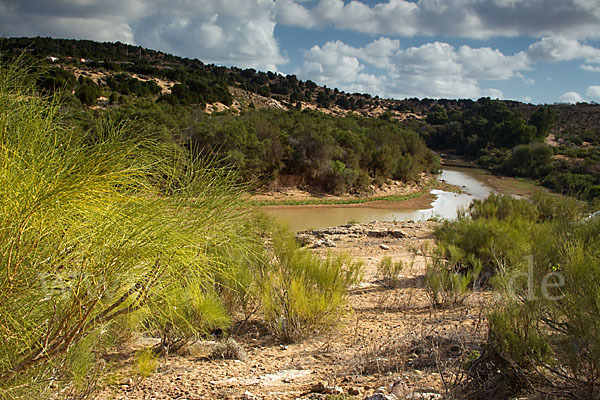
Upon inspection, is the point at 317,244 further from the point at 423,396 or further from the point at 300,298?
the point at 423,396

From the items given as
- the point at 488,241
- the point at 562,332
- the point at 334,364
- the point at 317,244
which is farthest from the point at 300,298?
the point at 317,244

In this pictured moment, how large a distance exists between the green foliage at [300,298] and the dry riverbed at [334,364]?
0.15 metres

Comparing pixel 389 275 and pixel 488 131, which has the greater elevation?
pixel 488 131

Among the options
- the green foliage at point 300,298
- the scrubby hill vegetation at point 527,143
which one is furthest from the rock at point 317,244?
the scrubby hill vegetation at point 527,143

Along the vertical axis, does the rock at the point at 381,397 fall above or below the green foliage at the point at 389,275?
above

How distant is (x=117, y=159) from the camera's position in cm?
218

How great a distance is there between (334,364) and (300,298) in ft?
3.12

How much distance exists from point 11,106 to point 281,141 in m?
29.8

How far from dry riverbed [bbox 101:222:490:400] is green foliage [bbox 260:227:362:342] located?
153mm

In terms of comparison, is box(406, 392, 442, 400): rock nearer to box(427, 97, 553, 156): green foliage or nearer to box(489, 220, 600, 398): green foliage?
box(489, 220, 600, 398): green foliage

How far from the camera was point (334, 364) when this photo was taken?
4023 mm

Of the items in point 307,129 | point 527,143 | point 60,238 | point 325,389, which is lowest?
point 325,389

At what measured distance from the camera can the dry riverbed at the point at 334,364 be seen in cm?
340

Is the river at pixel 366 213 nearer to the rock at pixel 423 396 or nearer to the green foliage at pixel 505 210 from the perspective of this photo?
the green foliage at pixel 505 210
